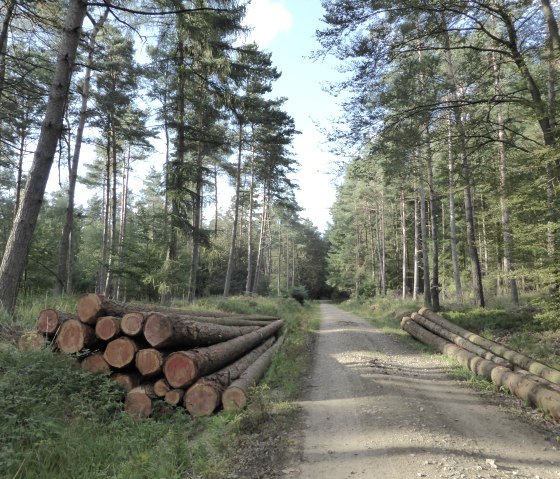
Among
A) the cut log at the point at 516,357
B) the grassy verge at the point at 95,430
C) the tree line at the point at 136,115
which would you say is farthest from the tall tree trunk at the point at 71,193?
the cut log at the point at 516,357

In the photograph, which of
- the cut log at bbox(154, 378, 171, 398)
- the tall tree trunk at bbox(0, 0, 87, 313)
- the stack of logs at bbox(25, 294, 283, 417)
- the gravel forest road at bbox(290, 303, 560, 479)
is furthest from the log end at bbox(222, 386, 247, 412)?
the tall tree trunk at bbox(0, 0, 87, 313)

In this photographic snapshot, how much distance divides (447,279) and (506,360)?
31277 mm

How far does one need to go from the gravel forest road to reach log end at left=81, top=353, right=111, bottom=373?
3124mm

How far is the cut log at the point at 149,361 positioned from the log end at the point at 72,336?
0.90 metres

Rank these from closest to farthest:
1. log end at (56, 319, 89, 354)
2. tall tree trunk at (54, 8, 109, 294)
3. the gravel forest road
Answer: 1. the gravel forest road
2. log end at (56, 319, 89, 354)
3. tall tree trunk at (54, 8, 109, 294)

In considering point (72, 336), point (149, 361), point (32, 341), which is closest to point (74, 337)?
point (72, 336)

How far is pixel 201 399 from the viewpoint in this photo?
575cm

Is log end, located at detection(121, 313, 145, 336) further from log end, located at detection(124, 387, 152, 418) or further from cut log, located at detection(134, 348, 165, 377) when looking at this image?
log end, located at detection(124, 387, 152, 418)

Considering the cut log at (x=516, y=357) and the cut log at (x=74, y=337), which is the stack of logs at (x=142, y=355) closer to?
the cut log at (x=74, y=337)

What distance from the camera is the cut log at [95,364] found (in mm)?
6012

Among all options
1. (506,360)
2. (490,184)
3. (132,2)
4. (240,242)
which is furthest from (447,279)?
(132,2)

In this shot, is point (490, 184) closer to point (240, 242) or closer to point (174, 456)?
point (174, 456)

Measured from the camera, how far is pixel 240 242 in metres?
51.2

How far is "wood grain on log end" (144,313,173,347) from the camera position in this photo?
19.5ft
